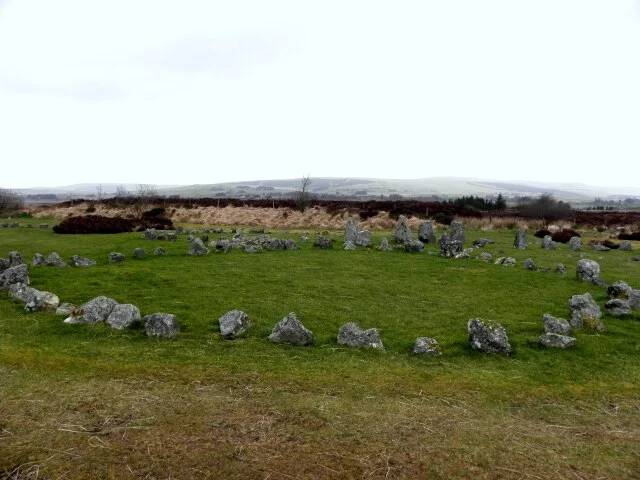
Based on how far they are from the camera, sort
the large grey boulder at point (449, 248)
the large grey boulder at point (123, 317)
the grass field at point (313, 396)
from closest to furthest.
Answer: the grass field at point (313, 396) → the large grey boulder at point (123, 317) → the large grey boulder at point (449, 248)

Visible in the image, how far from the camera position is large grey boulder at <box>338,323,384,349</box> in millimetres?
9844

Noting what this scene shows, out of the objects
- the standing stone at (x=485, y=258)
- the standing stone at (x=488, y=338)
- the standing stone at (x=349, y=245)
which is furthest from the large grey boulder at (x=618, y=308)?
the standing stone at (x=349, y=245)

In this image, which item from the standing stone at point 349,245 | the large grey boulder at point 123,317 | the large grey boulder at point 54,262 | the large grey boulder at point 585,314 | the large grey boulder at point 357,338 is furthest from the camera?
the standing stone at point 349,245

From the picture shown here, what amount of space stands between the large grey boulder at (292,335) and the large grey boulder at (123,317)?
3.25m

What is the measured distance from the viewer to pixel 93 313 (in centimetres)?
1092

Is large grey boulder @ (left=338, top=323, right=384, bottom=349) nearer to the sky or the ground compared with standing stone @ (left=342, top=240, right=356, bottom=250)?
nearer to the sky

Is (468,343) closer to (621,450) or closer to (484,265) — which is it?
(621,450)

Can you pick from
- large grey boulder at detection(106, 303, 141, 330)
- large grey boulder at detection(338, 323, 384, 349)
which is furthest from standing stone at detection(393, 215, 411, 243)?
large grey boulder at detection(106, 303, 141, 330)

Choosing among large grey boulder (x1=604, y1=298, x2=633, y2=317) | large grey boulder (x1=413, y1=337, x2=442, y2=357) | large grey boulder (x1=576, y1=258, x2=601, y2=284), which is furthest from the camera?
large grey boulder (x1=576, y1=258, x2=601, y2=284)

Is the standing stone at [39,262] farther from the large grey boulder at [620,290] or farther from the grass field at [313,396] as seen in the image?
the large grey boulder at [620,290]

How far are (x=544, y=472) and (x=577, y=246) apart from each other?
91.8 feet

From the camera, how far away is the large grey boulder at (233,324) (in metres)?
10.2

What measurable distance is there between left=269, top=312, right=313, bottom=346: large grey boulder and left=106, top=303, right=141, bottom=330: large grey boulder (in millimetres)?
3250

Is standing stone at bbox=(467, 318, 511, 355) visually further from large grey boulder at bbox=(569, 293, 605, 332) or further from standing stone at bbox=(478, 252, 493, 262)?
standing stone at bbox=(478, 252, 493, 262)
